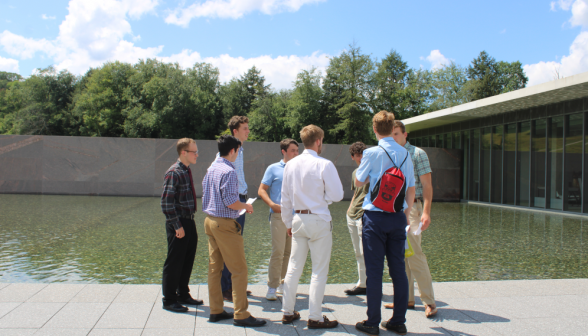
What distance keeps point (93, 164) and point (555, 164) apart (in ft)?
57.9

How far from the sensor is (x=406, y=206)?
11.1ft

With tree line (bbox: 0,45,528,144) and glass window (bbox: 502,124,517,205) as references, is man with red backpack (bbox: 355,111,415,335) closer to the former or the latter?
glass window (bbox: 502,124,517,205)

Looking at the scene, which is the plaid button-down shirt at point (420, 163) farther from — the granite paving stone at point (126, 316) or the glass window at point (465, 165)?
the glass window at point (465, 165)

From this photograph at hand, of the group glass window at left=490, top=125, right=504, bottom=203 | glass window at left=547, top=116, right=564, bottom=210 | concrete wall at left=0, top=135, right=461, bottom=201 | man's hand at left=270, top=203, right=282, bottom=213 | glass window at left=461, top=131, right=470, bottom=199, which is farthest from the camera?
glass window at left=461, top=131, right=470, bottom=199

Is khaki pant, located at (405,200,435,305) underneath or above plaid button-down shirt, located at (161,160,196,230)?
underneath

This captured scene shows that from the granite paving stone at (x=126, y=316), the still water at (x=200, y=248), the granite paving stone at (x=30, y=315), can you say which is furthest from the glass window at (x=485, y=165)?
the granite paving stone at (x=30, y=315)

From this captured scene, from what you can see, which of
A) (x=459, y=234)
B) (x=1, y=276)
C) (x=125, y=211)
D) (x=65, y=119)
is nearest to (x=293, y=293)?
(x=1, y=276)

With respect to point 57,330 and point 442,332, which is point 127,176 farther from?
point 442,332

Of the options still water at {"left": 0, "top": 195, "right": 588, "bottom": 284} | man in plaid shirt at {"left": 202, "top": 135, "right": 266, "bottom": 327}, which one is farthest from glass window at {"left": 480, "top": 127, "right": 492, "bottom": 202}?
man in plaid shirt at {"left": 202, "top": 135, "right": 266, "bottom": 327}

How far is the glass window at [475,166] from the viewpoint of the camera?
1833 cm

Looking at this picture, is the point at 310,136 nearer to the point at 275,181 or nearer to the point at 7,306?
the point at 275,181

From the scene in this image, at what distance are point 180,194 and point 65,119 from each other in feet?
182

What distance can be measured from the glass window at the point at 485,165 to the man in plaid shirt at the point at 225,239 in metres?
16.9

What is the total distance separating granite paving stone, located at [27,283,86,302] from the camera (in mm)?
3719
